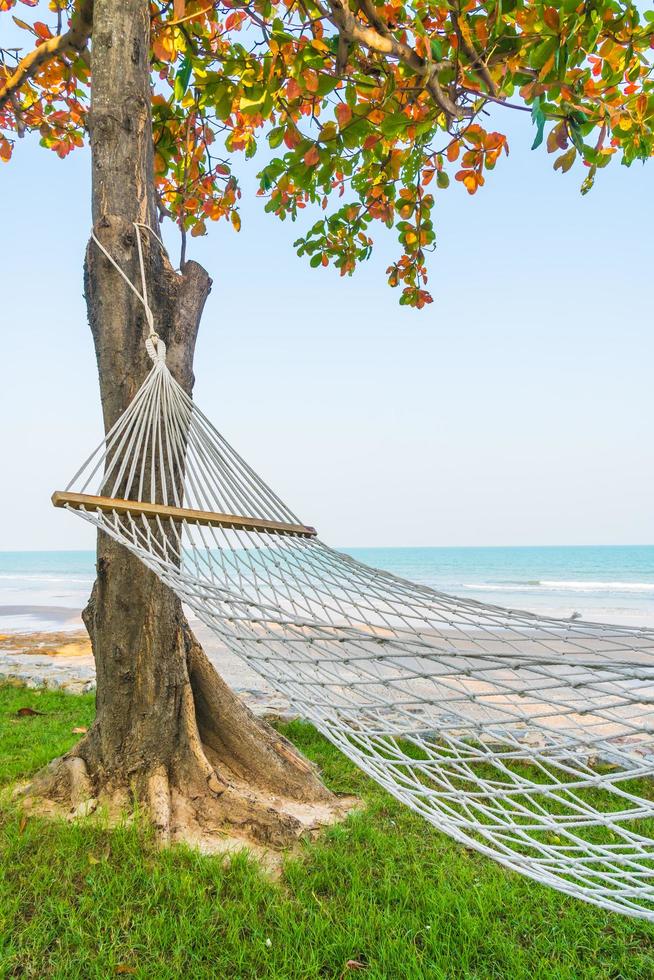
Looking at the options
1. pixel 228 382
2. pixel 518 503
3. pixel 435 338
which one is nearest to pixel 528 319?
pixel 435 338

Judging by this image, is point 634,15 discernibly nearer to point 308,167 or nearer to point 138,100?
point 308,167

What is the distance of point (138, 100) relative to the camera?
5.18 feet

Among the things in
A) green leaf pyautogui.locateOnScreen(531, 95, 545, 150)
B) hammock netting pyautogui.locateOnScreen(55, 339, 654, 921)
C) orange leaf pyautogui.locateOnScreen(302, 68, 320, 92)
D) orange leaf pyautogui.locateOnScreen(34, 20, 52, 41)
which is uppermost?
orange leaf pyautogui.locateOnScreen(34, 20, 52, 41)

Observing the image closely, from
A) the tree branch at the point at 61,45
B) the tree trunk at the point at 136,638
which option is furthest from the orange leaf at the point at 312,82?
the tree branch at the point at 61,45

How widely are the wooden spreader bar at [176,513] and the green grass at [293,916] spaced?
29.9 inches

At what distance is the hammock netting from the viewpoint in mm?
851

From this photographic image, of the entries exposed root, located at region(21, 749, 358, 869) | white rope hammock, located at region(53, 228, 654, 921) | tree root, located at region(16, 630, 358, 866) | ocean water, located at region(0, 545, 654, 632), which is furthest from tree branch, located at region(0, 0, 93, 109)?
ocean water, located at region(0, 545, 654, 632)

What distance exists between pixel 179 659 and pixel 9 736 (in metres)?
1.21

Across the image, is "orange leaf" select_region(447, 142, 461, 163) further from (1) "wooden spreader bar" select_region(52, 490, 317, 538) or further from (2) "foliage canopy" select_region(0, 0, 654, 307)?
(1) "wooden spreader bar" select_region(52, 490, 317, 538)

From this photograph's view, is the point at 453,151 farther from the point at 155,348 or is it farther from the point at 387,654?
the point at 387,654

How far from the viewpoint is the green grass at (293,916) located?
1023 mm

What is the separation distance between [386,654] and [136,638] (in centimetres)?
82

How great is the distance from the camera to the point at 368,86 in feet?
5.46

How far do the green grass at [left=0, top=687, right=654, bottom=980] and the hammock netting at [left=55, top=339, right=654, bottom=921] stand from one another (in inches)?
4.8
